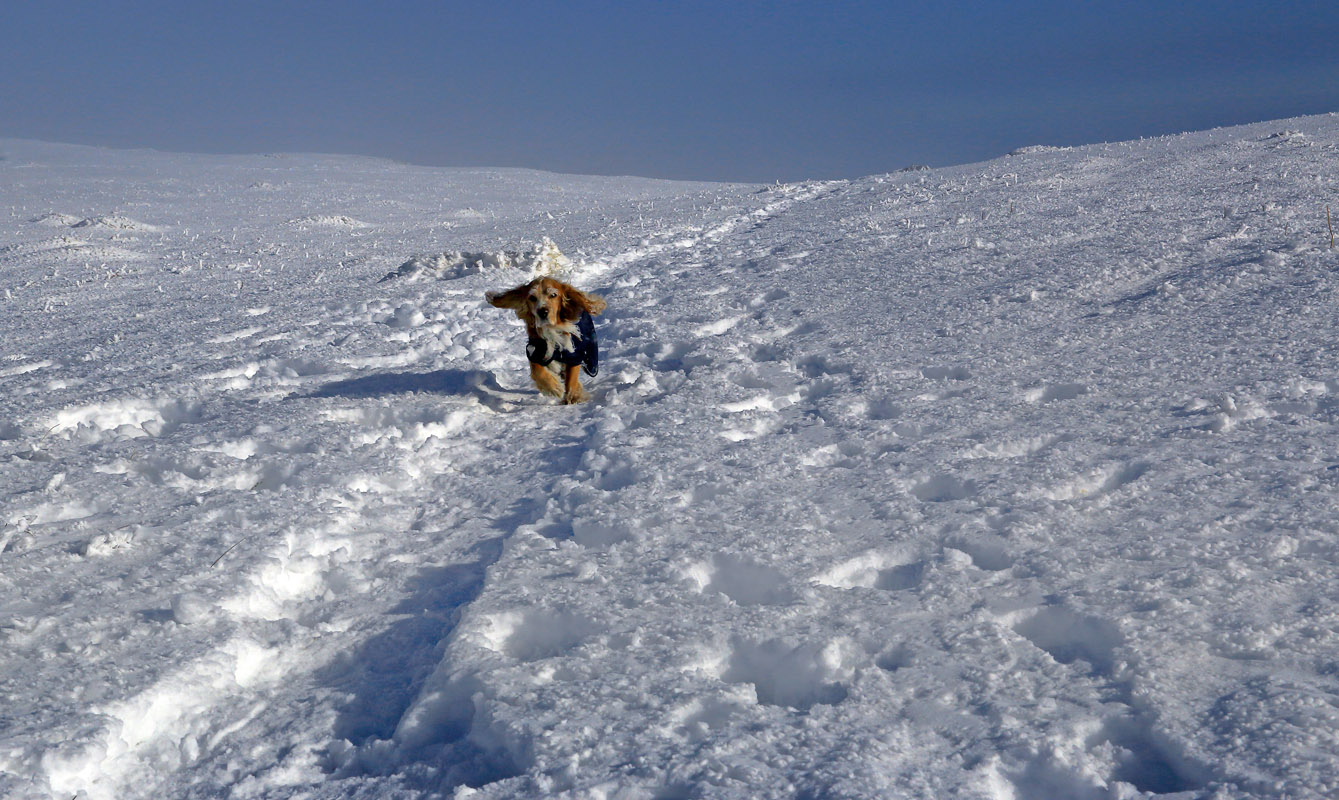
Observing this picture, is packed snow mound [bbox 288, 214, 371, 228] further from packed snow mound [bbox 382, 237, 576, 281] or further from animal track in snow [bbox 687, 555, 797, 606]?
animal track in snow [bbox 687, 555, 797, 606]

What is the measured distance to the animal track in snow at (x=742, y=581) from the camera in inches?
140

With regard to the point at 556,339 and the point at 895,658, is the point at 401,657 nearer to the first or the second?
the point at 895,658

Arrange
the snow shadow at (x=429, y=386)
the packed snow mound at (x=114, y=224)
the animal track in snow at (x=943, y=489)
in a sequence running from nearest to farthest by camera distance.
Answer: the animal track in snow at (x=943, y=489)
the snow shadow at (x=429, y=386)
the packed snow mound at (x=114, y=224)

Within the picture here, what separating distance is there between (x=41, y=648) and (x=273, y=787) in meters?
1.24

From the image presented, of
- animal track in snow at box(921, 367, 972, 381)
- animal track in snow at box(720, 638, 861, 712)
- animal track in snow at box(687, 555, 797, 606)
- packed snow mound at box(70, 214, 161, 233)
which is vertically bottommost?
animal track in snow at box(720, 638, 861, 712)

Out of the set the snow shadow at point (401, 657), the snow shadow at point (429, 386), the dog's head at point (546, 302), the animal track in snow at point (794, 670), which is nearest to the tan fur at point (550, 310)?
the dog's head at point (546, 302)

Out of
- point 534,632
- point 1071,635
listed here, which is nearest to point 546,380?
point 534,632

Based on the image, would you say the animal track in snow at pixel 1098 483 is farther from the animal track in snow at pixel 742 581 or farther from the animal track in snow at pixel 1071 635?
the animal track in snow at pixel 742 581

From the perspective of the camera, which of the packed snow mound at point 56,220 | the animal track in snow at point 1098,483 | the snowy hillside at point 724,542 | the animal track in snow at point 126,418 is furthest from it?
the packed snow mound at point 56,220

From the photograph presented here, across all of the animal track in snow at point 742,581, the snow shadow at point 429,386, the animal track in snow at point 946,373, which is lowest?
the animal track in snow at point 742,581

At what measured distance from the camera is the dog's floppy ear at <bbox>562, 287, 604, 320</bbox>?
19.7ft

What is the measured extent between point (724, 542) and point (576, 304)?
8.37 ft

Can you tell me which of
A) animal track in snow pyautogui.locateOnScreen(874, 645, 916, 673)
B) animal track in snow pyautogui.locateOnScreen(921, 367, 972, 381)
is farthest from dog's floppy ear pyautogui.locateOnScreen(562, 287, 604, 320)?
animal track in snow pyautogui.locateOnScreen(874, 645, 916, 673)

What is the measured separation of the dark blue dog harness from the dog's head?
0.27ft
